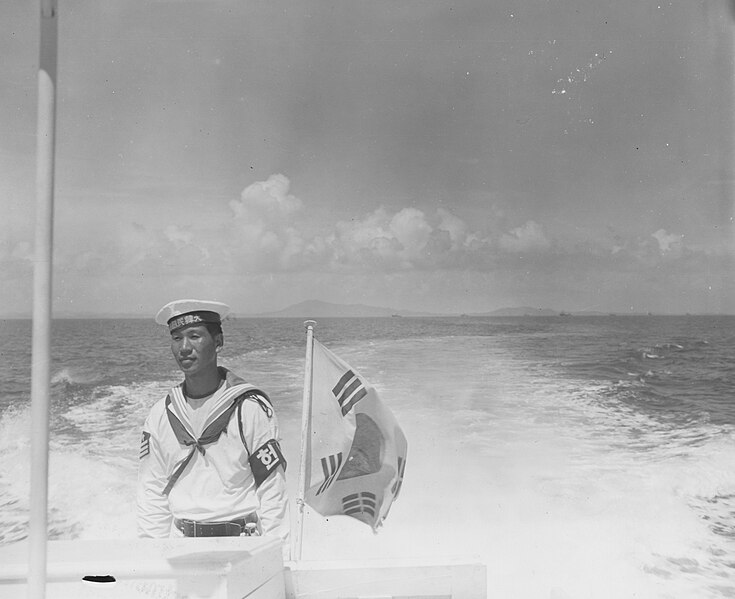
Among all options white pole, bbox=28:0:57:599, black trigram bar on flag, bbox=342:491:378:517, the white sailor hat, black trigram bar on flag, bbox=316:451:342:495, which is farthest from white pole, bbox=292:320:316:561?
white pole, bbox=28:0:57:599

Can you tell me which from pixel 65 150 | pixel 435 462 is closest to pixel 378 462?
pixel 435 462

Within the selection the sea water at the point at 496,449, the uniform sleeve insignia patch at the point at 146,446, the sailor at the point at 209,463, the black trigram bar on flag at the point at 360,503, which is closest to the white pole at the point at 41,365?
the sailor at the point at 209,463

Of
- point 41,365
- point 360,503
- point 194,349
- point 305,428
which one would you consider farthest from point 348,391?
point 41,365

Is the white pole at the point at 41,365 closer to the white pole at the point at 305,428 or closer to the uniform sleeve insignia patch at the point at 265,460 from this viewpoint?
the uniform sleeve insignia patch at the point at 265,460

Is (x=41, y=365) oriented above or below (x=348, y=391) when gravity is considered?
below

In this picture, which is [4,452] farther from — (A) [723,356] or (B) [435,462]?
(A) [723,356]

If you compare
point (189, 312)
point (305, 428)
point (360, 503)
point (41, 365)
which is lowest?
point (360, 503)

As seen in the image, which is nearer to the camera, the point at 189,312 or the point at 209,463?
the point at 209,463

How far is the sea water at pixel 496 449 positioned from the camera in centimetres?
575

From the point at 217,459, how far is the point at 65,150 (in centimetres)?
842

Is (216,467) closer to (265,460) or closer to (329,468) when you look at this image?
(265,460)

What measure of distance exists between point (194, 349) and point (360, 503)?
4.52 feet

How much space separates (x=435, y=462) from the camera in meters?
7.27

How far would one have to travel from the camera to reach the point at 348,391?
11.3ft
